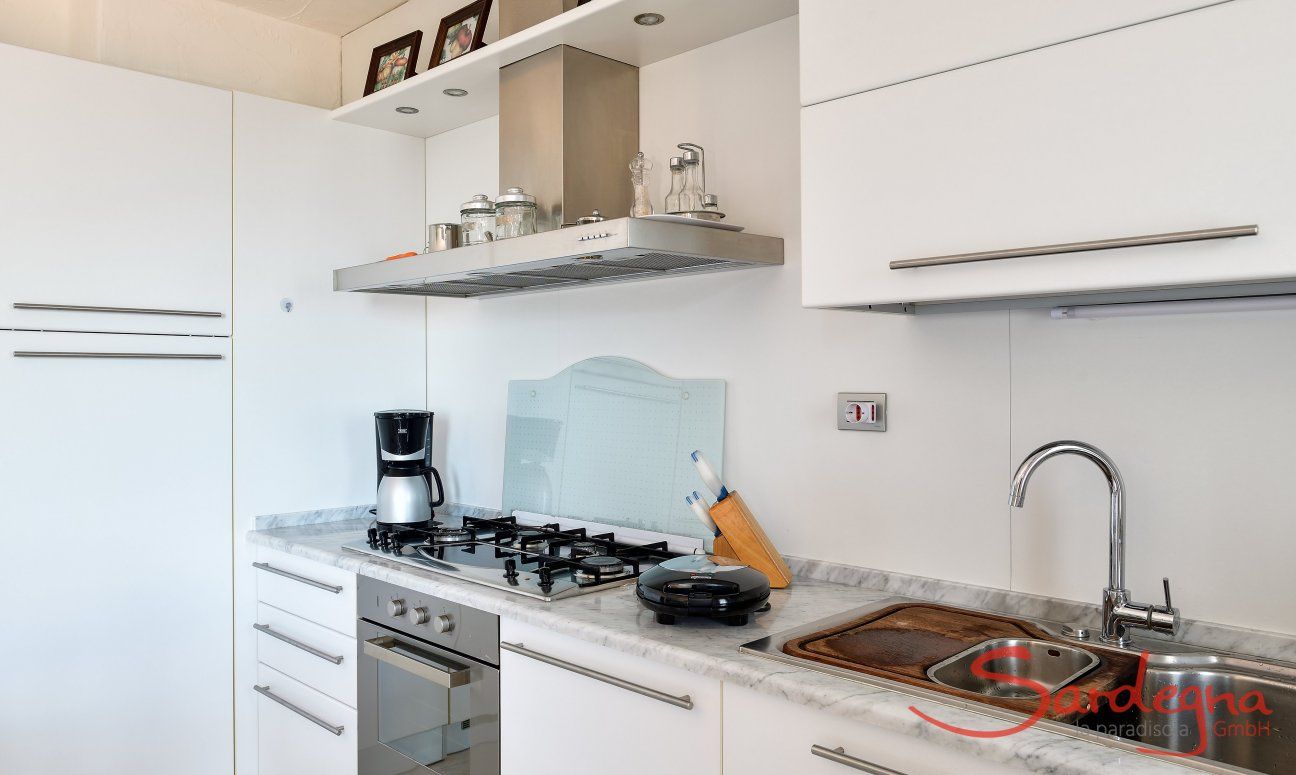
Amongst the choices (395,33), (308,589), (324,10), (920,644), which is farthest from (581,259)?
(324,10)

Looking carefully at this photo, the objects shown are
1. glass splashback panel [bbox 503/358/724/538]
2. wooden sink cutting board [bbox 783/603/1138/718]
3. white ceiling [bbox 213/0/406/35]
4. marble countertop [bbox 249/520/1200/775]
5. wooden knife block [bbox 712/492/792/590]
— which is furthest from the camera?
white ceiling [bbox 213/0/406/35]

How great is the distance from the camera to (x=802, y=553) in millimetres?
2152

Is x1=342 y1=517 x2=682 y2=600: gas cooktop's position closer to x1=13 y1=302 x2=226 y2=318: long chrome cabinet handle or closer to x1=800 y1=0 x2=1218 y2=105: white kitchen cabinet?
x1=13 y1=302 x2=226 y2=318: long chrome cabinet handle

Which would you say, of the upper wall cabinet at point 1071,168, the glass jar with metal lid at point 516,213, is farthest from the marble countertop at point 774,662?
the glass jar with metal lid at point 516,213

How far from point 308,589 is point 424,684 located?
63cm

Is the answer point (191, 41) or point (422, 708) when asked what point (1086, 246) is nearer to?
point (422, 708)

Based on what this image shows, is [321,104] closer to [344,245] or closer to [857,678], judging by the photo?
[344,245]

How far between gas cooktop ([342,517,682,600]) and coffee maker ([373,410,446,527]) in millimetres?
64

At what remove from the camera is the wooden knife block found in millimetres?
2008

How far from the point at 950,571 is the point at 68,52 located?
3.07m

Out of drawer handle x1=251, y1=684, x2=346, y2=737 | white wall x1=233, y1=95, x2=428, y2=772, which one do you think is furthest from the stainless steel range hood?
drawer handle x1=251, y1=684, x2=346, y2=737

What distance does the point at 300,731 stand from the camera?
266 centimetres

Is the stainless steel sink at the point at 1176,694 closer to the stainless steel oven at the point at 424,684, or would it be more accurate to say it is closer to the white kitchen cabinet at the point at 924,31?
the stainless steel oven at the point at 424,684

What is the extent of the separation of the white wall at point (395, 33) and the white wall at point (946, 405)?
988 millimetres
